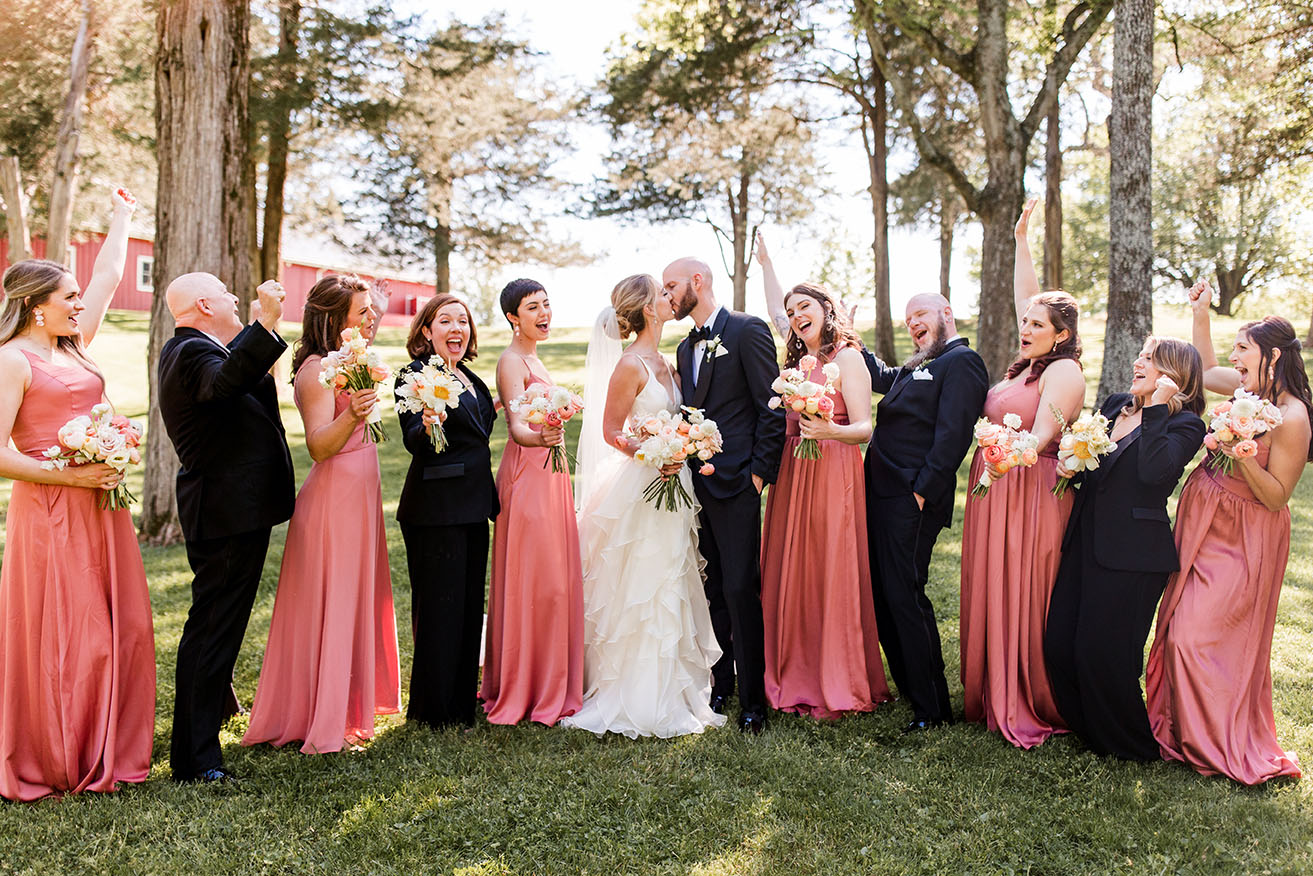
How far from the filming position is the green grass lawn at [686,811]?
13.5 ft

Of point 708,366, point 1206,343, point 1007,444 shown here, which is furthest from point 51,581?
point 1206,343

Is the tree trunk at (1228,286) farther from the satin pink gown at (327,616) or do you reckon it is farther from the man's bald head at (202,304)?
the man's bald head at (202,304)

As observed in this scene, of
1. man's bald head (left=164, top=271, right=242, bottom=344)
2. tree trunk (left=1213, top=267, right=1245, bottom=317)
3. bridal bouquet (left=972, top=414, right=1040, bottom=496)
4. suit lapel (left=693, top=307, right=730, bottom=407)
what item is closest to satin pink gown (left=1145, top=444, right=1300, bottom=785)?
bridal bouquet (left=972, top=414, right=1040, bottom=496)

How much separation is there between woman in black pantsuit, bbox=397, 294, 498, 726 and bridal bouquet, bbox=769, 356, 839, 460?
1679 millimetres

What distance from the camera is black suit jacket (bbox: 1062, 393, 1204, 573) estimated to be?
4.82 m

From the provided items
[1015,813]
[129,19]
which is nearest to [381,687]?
[1015,813]

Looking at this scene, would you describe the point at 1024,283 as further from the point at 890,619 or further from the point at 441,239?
the point at 441,239

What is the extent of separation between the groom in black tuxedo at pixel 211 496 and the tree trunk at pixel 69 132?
65.4 ft

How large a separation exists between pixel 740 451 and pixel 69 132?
70.5 ft

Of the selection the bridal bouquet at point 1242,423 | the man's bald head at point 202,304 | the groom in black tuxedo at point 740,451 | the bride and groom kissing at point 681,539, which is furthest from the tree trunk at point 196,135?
the bridal bouquet at point 1242,423

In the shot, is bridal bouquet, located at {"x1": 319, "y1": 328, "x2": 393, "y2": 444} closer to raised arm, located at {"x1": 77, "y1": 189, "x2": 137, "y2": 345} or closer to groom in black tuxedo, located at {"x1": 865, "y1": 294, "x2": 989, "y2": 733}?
raised arm, located at {"x1": 77, "y1": 189, "x2": 137, "y2": 345}

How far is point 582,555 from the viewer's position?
606 cm

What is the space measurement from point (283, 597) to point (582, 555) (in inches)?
70.6

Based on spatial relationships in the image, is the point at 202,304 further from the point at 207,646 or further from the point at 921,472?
the point at 921,472
